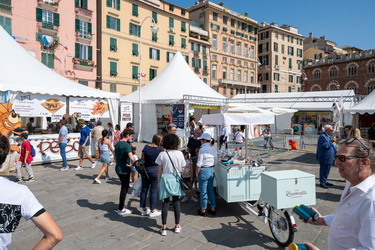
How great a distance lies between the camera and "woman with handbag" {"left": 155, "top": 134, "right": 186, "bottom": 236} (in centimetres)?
410

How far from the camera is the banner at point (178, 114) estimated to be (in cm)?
1502

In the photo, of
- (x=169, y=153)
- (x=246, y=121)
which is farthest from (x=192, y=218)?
(x=246, y=121)

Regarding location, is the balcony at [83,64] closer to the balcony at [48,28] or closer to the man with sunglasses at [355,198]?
the balcony at [48,28]

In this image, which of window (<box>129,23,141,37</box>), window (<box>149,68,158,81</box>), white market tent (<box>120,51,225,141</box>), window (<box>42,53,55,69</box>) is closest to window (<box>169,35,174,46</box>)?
window (<box>149,68,158,81</box>)

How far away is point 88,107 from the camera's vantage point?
35.4 feet

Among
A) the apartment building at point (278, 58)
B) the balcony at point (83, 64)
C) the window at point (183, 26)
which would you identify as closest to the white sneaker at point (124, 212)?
the balcony at point (83, 64)

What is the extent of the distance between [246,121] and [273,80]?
46.1 metres

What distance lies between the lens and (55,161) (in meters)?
10.0

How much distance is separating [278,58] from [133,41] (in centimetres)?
3195

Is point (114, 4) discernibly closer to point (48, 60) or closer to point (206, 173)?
point (48, 60)

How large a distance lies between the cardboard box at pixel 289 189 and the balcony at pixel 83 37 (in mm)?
25633

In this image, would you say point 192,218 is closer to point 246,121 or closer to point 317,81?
point 246,121

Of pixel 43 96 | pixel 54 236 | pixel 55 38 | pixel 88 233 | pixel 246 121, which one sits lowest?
pixel 88 233

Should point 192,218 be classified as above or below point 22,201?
below
